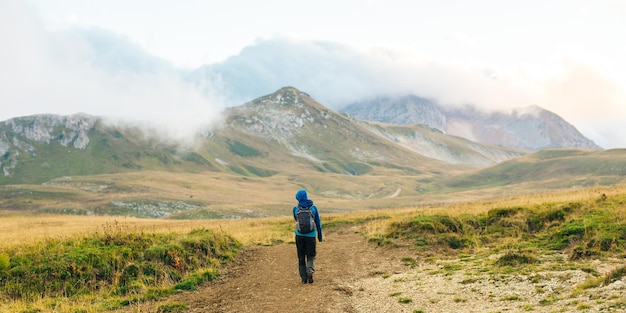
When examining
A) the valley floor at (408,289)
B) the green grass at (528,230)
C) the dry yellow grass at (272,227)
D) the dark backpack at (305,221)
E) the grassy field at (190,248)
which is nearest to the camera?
the valley floor at (408,289)

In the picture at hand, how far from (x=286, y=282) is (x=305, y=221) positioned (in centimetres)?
267

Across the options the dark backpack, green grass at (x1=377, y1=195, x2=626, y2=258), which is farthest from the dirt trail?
green grass at (x1=377, y1=195, x2=626, y2=258)

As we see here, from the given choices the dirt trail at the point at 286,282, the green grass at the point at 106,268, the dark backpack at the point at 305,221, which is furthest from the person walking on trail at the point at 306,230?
the green grass at the point at 106,268

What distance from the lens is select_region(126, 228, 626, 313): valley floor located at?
1183 centimetres

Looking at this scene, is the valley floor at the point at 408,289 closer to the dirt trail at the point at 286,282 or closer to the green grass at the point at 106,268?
the dirt trail at the point at 286,282

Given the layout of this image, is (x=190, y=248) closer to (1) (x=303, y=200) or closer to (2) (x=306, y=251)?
(2) (x=306, y=251)

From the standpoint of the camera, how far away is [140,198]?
602ft

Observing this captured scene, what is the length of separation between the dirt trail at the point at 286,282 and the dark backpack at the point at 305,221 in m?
2.00

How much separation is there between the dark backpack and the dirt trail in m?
2.00

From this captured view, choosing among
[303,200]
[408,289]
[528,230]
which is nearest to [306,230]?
[303,200]

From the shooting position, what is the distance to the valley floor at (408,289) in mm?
11828

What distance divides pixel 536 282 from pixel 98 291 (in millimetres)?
14609

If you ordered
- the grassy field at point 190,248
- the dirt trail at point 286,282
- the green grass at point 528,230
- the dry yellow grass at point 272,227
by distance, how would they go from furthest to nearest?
the dry yellow grass at point 272,227 < the green grass at point 528,230 < the grassy field at point 190,248 < the dirt trail at point 286,282

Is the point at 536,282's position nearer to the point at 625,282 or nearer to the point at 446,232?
the point at 625,282
